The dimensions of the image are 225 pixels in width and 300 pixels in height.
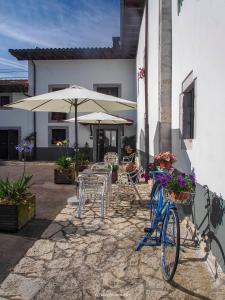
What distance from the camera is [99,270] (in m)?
3.66

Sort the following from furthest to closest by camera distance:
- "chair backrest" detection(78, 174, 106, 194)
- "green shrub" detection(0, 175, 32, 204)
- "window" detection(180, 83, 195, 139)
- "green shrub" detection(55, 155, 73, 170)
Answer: "green shrub" detection(55, 155, 73, 170) → "chair backrest" detection(78, 174, 106, 194) → "window" detection(180, 83, 195, 139) → "green shrub" detection(0, 175, 32, 204)

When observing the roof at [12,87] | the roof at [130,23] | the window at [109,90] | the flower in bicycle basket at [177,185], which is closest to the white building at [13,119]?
the roof at [12,87]

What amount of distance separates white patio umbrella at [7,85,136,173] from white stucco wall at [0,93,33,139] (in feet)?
40.0

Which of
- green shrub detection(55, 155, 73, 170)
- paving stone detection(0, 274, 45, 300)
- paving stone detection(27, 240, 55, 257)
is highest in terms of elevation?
green shrub detection(55, 155, 73, 170)

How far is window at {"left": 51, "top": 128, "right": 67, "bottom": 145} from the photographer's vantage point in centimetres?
1950

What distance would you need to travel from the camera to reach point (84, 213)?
6074 mm

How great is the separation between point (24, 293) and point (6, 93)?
18521mm

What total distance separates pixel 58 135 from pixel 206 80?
1618cm

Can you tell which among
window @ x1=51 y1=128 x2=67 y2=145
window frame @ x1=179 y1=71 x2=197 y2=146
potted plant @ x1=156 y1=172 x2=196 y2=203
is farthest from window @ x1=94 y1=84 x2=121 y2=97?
potted plant @ x1=156 y1=172 x2=196 y2=203

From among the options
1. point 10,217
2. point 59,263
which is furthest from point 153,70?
point 59,263

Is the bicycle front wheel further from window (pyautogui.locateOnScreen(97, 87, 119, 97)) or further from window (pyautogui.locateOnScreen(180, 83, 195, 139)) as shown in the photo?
window (pyautogui.locateOnScreen(97, 87, 119, 97))

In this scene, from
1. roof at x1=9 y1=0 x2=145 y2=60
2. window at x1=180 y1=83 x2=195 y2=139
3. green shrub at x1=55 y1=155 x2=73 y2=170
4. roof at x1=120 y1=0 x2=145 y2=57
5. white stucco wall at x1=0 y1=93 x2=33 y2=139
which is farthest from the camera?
white stucco wall at x1=0 y1=93 x2=33 y2=139

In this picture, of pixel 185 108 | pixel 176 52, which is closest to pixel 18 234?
pixel 185 108

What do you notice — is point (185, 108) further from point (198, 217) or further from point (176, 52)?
point (198, 217)
